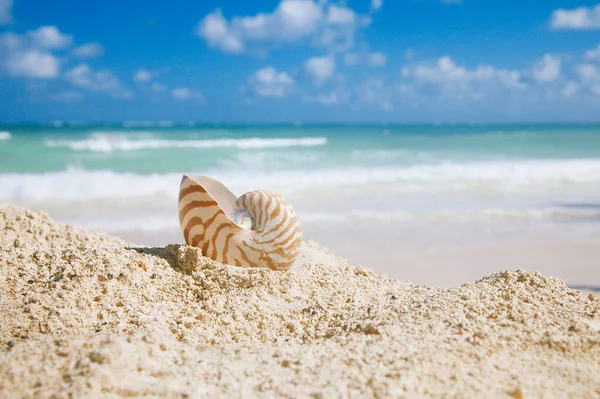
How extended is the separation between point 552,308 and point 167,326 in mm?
2298

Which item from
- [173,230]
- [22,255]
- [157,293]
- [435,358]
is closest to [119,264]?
[157,293]

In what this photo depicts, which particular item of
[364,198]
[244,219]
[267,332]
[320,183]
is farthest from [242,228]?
[320,183]

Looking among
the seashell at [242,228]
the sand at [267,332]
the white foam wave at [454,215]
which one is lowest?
the sand at [267,332]

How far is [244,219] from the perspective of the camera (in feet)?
13.9

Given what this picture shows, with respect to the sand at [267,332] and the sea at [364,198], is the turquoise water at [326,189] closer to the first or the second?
the sea at [364,198]

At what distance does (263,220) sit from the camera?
4184mm

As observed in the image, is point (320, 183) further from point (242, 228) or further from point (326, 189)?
point (242, 228)

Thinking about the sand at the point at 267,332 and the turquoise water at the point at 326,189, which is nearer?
the sand at the point at 267,332

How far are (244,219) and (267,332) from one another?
4.13 ft

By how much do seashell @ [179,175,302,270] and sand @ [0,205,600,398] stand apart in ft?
0.63

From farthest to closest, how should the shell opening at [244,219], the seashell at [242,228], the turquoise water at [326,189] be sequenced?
the turquoise water at [326,189]
the shell opening at [244,219]
the seashell at [242,228]

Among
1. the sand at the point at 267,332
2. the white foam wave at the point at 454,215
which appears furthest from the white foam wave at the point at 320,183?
the sand at the point at 267,332

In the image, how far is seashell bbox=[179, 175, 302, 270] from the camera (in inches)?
160

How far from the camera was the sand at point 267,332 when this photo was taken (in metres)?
2.26
